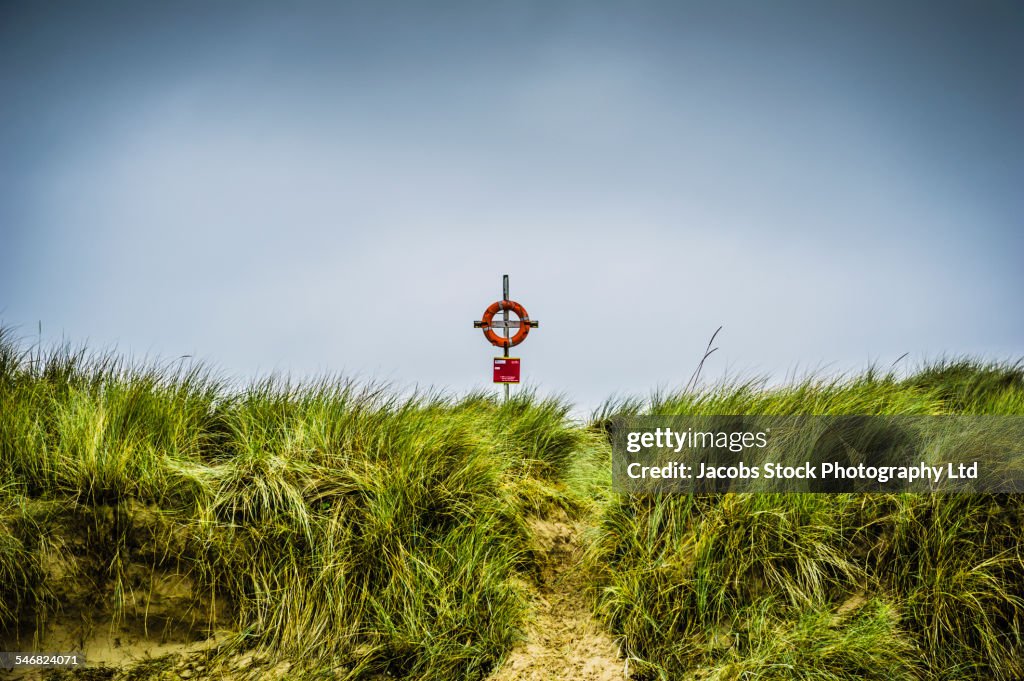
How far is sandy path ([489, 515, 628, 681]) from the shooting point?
309 centimetres

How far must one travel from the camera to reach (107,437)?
11.9ft

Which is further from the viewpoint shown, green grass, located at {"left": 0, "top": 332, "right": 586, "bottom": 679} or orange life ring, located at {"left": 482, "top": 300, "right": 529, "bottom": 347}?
orange life ring, located at {"left": 482, "top": 300, "right": 529, "bottom": 347}

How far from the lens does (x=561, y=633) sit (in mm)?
3371

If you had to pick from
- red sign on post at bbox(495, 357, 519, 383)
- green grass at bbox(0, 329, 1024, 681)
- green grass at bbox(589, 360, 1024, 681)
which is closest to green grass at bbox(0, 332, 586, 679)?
green grass at bbox(0, 329, 1024, 681)

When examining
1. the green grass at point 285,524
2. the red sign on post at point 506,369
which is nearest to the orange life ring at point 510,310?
the red sign on post at point 506,369

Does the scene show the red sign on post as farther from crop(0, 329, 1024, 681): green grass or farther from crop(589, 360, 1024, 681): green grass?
crop(589, 360, 1024, 681): green grass

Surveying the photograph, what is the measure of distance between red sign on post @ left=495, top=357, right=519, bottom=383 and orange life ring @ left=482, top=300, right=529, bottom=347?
17.4 inches

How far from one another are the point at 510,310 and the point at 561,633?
20.5ft

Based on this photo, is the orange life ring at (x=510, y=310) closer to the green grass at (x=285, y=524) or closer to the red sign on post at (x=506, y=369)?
the red sign on post at (x=506, y=369)

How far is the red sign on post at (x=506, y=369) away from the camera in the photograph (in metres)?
8.43

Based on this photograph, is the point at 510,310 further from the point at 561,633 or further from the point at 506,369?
the point at 561,633

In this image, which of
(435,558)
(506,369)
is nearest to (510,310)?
(506,369)

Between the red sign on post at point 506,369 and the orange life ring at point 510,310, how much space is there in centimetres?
44

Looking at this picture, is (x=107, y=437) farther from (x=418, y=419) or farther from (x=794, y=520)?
(x=794, y=520)
